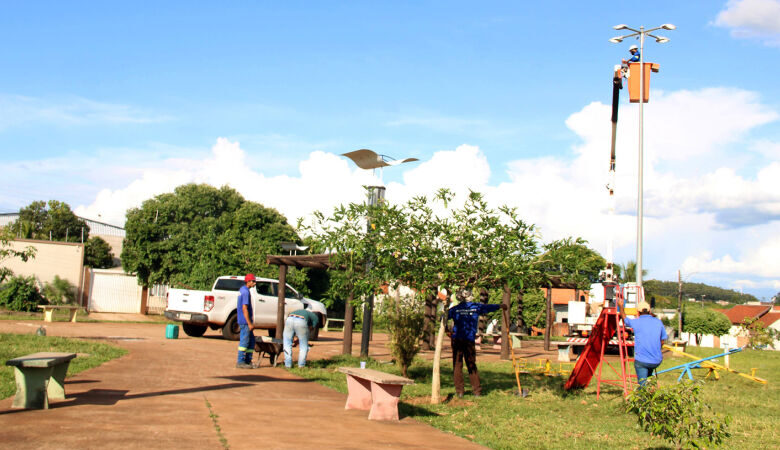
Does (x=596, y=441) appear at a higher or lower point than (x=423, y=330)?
lower

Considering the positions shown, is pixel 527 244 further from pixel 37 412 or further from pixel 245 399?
pixel 37 412

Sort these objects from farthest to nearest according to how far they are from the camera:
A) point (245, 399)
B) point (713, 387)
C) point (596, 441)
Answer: point (713, 387) < point (245, 399) < point (596, 441)

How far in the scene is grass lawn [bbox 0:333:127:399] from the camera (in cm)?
1123

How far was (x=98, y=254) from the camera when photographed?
195ft

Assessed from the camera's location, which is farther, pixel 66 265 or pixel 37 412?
pixel 66 265

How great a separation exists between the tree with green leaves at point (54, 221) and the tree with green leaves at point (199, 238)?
25520 millimetres

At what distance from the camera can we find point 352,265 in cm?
1027

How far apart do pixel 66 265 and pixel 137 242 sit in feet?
12.7

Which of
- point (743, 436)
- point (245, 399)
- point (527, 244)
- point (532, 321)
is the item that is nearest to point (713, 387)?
point (743, 436)

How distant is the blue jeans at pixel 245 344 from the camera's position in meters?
12.4

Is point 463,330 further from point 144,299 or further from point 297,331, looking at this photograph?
point 144,299

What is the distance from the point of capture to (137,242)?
3900 cm

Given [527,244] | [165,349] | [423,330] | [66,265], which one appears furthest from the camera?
[66,265]

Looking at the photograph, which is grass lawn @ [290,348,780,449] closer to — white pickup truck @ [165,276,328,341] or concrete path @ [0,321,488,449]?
concrete path @ [0,321,488,449]
